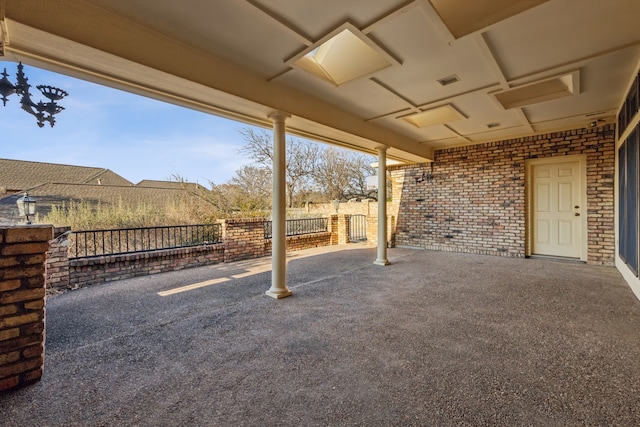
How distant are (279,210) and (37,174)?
12428mm

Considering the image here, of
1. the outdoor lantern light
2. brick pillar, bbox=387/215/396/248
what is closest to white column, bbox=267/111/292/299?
the outdoor lantern light

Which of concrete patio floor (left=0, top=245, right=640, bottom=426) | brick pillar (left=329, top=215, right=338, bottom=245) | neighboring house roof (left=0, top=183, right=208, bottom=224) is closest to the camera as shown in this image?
concrete patio floor (left=0, top=245, right=640, bottom=426)

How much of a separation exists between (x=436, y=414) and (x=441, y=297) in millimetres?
2155

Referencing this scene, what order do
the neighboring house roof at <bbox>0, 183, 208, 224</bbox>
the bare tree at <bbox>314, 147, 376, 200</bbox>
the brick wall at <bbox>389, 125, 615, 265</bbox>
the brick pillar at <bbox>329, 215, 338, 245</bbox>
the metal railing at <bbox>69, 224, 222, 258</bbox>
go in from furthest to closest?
the bare tree at <bbox>314, 147, 376, 200</bbox>
the brick pillar at <bbox>329, 215, 338, 245</bbox>
the neighboring house roof at <bbox>0, 183, 208, 224</bbox>
the brick wall at <bbox>389, 125, 615, 265</bbox>
the metal railing at <bbox>69, 224, 222, 258</bbox>

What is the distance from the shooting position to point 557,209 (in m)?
5.71

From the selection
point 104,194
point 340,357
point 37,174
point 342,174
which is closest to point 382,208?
point 340,357

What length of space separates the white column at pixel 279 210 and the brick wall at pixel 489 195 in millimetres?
4911

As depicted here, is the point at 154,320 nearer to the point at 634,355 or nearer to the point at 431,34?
the point at 431,34

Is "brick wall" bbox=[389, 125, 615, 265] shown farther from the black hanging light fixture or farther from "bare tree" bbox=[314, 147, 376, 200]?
"bare tree" bbox=[314, 147, 376, 200]

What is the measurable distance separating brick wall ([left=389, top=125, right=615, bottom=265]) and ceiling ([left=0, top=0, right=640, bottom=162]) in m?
1.50

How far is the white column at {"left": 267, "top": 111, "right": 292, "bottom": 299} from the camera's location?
3578mm

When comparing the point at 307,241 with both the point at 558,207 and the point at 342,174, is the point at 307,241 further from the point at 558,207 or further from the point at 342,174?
the point at 342,174

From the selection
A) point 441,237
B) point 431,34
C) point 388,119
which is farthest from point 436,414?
point 441,237

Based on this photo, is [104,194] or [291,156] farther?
[291,156]
